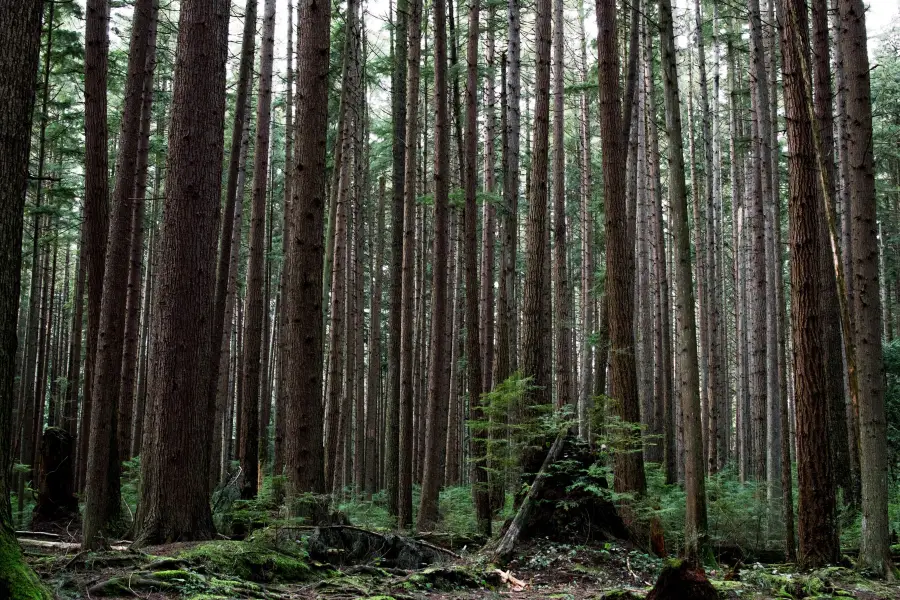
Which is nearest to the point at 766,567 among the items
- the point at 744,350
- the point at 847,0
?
the point at 847,0

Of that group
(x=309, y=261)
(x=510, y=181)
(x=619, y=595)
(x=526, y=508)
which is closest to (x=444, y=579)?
(x=619, y=595)

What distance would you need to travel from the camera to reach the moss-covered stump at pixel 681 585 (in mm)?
5012

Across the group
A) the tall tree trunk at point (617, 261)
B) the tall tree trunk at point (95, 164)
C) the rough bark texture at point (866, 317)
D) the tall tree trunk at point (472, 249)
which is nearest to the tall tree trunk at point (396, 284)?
the tall tree trunk at point (472, 249)

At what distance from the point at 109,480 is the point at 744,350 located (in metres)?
19.8

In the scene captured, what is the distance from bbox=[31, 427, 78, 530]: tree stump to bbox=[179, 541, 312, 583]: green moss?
21.8 ft

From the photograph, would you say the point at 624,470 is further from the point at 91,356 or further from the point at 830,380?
the point at 91,356

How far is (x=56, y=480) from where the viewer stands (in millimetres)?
11305

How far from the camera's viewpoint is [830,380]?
40.5 ft

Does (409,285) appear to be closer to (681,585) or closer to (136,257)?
(136,257)

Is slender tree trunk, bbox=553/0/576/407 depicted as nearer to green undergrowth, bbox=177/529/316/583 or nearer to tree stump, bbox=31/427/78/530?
green undergrowth, bbox=177/529/316/583

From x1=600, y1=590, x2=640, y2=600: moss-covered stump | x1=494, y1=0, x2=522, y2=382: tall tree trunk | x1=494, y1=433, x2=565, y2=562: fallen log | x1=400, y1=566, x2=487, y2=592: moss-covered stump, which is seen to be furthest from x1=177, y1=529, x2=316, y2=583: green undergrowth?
x1=494, y1=0, x2=522, y2=382: tall tree trunk

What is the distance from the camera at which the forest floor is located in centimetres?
487

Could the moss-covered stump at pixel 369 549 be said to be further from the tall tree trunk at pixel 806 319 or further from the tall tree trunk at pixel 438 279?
the tall tree trunk at pixel 438 279

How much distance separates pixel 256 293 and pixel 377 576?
6.98 metres
